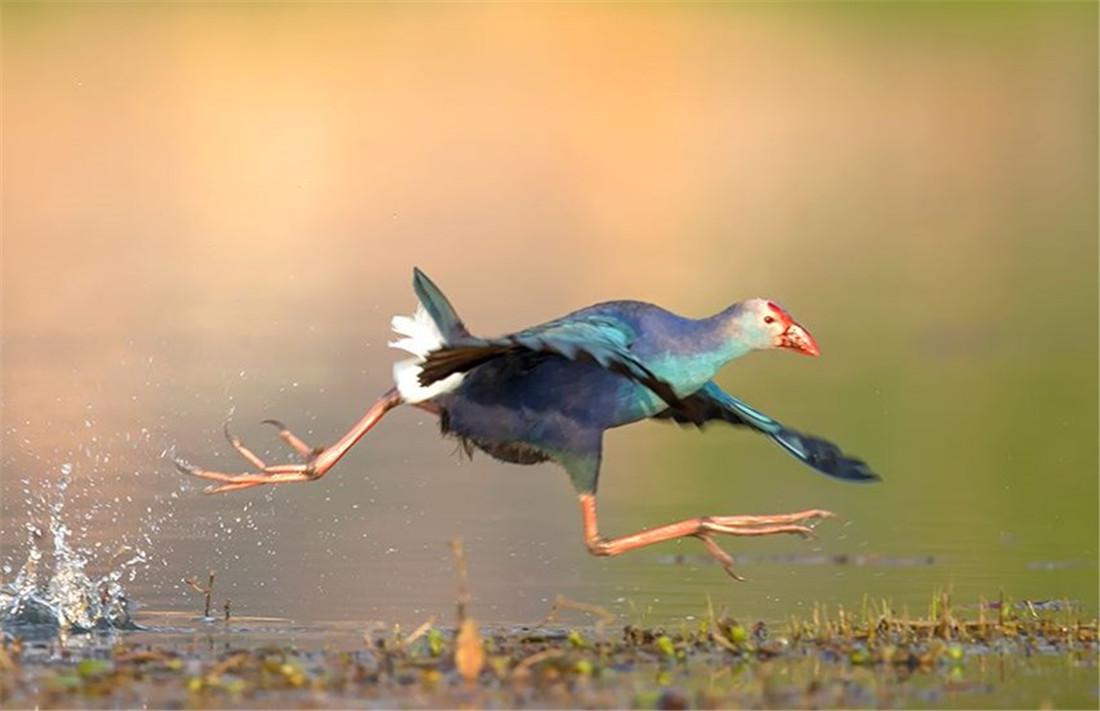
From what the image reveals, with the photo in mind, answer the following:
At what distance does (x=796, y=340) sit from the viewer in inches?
335

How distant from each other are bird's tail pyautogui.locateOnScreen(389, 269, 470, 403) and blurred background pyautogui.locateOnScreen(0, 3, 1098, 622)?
794mm

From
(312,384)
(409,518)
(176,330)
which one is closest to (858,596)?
(409,518)

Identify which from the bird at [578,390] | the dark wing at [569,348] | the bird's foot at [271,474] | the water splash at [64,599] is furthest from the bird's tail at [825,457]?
the water splash at [64,599]

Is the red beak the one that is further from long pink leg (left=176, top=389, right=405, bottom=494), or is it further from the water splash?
the water splash

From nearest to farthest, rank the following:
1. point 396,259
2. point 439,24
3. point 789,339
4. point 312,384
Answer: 1. point 789,339
2. point 312,384
3. point 396,259
4. point 439,24

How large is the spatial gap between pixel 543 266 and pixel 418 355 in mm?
11801

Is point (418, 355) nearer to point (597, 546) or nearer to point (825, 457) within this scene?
point (597, 546)

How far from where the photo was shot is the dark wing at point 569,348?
24.4 ft

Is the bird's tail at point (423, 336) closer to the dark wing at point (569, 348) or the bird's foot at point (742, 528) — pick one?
the dark wing at point (569, 348)

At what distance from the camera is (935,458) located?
1259 centimetres

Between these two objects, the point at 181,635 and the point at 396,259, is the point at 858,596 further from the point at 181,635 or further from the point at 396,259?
the point at 396,259

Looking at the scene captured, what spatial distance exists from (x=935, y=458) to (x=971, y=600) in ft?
12.7

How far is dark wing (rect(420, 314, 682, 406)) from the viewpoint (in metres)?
7.45

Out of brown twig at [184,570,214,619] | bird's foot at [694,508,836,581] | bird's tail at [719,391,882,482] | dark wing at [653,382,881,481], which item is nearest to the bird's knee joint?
bird's foot at [694,508,836,581]
